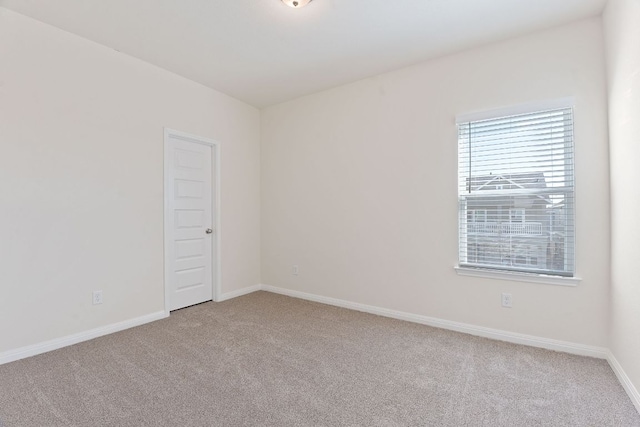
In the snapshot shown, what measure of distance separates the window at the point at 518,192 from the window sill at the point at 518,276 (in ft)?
0.13

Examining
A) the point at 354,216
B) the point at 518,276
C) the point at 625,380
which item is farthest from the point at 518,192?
the point at 354,216

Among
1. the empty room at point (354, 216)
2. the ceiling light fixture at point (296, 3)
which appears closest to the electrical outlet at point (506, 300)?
the empty room at point (354, 216)

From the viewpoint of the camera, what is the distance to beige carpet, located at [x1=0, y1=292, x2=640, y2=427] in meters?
1.73

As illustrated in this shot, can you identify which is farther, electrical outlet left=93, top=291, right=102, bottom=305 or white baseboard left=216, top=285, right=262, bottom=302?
white baseboard left=216, top=285, right=262, bottom=302

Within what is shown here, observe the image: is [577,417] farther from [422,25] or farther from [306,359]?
[422,25]

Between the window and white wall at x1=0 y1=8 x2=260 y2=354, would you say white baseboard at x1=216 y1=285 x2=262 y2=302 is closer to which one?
white wall at x1=0 y1=8 x2=260 y2=354

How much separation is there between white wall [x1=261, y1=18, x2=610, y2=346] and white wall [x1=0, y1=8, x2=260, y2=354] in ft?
5.13

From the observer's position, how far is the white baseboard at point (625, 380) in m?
1.81

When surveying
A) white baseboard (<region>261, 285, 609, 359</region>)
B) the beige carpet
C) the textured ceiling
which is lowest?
the beige carpet

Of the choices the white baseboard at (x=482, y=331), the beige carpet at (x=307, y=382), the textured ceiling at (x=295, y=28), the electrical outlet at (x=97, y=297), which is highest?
the textured ceiling at (x=295, y=28)

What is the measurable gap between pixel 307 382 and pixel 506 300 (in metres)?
1.92

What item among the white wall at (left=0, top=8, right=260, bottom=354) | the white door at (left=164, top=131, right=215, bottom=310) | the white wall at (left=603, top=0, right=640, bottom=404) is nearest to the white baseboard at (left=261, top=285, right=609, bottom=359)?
the white wall at (left=603, top=0, right=640, bottom=404)

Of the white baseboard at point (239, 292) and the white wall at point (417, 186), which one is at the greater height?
the white wall at point (417, 186)

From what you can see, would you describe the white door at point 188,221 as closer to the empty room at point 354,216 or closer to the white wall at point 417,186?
the empty room at point 354,216
